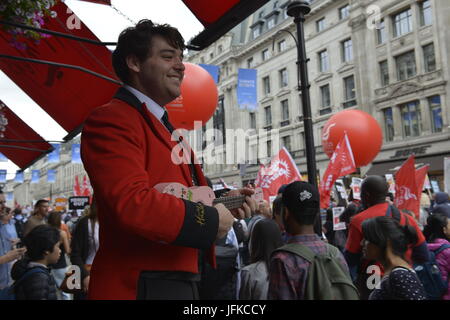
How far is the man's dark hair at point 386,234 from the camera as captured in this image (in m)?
2.97

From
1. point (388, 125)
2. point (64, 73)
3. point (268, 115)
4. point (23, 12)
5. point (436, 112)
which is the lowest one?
point (23, 12)

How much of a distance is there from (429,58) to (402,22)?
3415 mm

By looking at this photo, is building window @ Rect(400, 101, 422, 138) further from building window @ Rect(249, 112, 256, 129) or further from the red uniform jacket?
the red uniform jacket

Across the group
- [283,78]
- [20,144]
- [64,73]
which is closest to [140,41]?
[64,73]

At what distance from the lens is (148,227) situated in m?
1.25

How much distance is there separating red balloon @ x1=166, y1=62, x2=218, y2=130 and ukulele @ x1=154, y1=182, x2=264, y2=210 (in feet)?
11.8

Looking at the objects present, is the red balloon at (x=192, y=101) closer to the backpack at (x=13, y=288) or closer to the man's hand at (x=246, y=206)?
the backpack at (x=13, y=288)

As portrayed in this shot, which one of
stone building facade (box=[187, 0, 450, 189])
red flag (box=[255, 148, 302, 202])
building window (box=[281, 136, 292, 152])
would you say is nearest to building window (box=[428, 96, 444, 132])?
stone building facade (box=[187, 0, 450, 189])

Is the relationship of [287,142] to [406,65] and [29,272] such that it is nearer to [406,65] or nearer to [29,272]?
[406,65]

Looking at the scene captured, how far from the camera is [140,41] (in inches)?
65.4

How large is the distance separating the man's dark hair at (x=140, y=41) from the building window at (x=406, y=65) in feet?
91.2

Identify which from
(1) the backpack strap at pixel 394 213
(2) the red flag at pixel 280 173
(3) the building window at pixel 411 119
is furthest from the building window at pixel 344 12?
(1) the backpack strap at pixel 394 213

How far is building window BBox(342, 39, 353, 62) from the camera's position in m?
30.6
